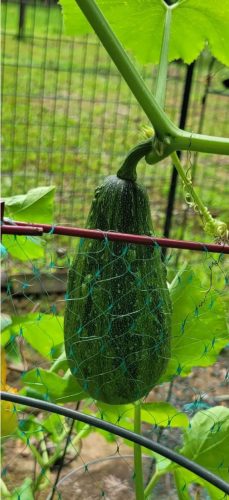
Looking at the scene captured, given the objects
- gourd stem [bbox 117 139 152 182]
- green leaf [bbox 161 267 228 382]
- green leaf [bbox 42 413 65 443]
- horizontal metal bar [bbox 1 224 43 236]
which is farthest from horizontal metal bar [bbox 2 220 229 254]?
green leaf [bbox 42 413 65 443]

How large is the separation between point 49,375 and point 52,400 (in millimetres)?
54

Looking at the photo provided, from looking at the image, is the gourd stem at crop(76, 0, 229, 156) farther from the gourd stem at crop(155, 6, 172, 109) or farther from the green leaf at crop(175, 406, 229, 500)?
the green leaf at crop(175, 406, 229, 500)

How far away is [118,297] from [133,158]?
178mm

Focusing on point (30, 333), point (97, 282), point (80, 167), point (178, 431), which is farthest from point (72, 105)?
point (97, 282)

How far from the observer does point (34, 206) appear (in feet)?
4.76

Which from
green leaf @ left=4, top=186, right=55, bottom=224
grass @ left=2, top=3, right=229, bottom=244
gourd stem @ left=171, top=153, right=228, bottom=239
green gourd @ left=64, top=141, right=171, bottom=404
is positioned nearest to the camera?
green gourd @ left=64, top=141, right=171, bottom=404

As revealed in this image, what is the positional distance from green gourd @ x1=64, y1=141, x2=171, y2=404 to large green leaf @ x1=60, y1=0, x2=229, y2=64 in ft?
1.15

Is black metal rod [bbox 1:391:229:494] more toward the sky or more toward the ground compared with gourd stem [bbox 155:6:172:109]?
more toward the ground

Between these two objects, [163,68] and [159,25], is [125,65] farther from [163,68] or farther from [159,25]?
[159,25]

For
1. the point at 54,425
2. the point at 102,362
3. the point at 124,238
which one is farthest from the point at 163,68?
the point at 54,425

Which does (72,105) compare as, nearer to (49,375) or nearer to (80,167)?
(80,167)

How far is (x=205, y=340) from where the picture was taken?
1.24m

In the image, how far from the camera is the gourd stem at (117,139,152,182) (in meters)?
0.93

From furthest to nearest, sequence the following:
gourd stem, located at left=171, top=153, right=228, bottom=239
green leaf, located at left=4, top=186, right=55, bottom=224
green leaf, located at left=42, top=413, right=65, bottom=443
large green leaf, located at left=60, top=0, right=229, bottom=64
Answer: green leaf, located at left=42, top=413, right=65, bottom=443 < green leaf, located at left=4, top=186, right=55, bottom=224 < large green leaf, located at left=60, top=0, right=229, bottom=64 < gourd stem, located at left=171, top=153, right=228, bottom=239
